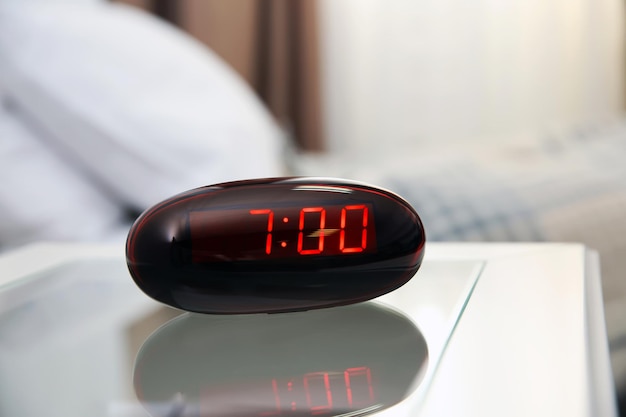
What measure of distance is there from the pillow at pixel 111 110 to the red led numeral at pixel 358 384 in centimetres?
63

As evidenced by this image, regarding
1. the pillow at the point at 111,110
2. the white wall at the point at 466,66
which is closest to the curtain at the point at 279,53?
the white wall at the point at 466,66

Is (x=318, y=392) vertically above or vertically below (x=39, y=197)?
above

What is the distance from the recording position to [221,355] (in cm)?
34

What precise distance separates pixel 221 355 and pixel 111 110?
0.65 metres

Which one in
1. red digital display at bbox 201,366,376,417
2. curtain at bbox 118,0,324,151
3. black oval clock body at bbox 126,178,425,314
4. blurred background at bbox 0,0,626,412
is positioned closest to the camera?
red digital display at bbox 201,366,376,417

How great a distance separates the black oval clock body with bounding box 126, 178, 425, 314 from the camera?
0.38 meters

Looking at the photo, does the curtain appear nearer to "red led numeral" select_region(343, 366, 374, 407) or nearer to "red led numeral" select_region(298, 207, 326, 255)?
"red led numeral" select_region(298, 207, 326, 255)

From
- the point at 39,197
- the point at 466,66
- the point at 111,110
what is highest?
the point at 111,110

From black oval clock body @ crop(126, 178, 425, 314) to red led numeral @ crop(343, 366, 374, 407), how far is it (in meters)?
0.09

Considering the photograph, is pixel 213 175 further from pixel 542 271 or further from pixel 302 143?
pixel 302 143

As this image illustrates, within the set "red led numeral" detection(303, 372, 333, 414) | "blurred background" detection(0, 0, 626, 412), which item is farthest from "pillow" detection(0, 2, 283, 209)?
"red led numeral" detection(303, 372, 333, 414)

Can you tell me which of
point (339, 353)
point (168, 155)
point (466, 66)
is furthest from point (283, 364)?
point (466, 66)

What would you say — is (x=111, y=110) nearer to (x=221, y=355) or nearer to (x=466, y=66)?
(x=221, y=355)

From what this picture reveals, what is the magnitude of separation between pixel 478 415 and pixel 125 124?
0.76 metres
